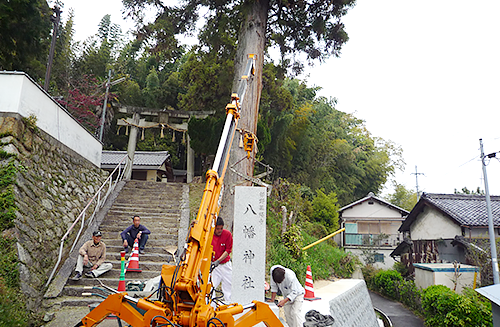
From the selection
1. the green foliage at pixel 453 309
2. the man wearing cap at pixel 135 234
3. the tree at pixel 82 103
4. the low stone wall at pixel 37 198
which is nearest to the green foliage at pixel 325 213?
the green foliage at pixel 453 309

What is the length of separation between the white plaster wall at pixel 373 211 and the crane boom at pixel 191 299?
2428cm

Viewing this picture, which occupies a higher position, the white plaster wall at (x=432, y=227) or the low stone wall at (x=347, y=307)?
the white plaster wall at (x=432, y=227)

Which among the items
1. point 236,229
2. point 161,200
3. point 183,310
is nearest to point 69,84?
point 161,200

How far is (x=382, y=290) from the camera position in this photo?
1767cm

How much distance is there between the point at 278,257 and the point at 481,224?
968 cm

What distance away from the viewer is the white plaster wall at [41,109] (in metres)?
7.25

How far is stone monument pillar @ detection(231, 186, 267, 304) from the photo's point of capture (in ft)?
16.9

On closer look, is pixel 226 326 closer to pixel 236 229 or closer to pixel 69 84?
pixel 236 229

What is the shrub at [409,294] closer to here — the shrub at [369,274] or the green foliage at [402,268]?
the green foliage at [402,268]

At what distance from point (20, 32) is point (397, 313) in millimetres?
16992

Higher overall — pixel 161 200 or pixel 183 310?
pixel 161 200

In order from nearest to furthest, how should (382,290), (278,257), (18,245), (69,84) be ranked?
(18,245)
(278,257)
(382,290)
(69,84)

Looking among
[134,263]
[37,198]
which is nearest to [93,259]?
[134,263]

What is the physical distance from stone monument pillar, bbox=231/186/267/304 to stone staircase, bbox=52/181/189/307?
3003mm
